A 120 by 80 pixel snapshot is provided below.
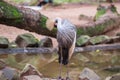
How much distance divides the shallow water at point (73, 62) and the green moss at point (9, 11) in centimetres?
82

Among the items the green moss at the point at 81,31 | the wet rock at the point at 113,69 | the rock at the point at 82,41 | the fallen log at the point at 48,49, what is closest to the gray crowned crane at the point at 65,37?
the wet rock at the point at 113,69

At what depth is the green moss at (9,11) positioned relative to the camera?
714 centimetres

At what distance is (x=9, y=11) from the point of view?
23.9 ft

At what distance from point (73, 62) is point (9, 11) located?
167 cm

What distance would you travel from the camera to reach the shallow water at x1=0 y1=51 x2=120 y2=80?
6368 millimetres

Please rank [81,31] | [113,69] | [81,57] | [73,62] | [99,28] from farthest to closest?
[99,28] → [81,31] → [81,57] → [73,62] → [113,69]

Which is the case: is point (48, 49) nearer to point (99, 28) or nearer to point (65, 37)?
point (99, 28)

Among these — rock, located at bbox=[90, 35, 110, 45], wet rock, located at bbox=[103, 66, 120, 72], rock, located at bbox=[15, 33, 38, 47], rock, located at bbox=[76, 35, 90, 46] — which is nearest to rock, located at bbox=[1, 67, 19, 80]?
wet rock, located at bbox=[103, 66, 120, 72]

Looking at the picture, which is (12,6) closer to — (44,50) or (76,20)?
(44,50)

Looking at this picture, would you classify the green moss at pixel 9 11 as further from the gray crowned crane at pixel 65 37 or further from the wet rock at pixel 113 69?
the gray crowned crane at pixel 65 37

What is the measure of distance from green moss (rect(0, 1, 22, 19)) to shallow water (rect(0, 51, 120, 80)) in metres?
0.82

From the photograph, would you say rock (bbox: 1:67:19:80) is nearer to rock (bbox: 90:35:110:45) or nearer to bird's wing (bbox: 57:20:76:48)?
bird's wing (bbox: 57:20:76:48)

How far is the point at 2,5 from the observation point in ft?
23.9

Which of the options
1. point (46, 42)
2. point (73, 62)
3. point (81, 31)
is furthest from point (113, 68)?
point (81, 31)
